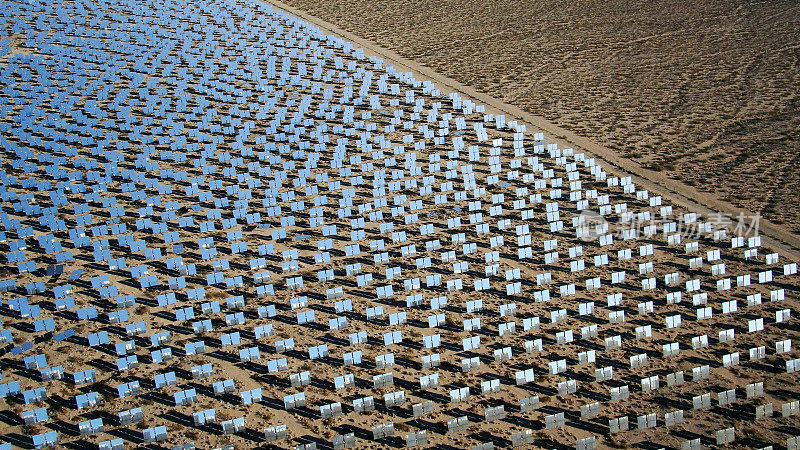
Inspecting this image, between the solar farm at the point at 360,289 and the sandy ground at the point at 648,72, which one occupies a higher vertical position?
the sandy ground at the point at 648,72

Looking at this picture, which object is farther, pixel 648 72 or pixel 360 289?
pixel 648 72

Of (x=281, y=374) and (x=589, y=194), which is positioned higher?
(x=589, y=194)

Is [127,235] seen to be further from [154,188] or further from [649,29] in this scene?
[649,29]

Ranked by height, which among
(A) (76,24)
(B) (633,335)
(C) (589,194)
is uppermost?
(A) (76,24)

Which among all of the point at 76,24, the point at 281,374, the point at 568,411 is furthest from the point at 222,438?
the point at 76,24

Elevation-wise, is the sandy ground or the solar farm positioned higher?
the sandy ground

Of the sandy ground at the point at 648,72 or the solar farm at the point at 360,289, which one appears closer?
the solar farm at the point at 360,289

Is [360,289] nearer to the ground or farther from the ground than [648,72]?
nearer to the ground

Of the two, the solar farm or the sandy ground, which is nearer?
the solar farm
